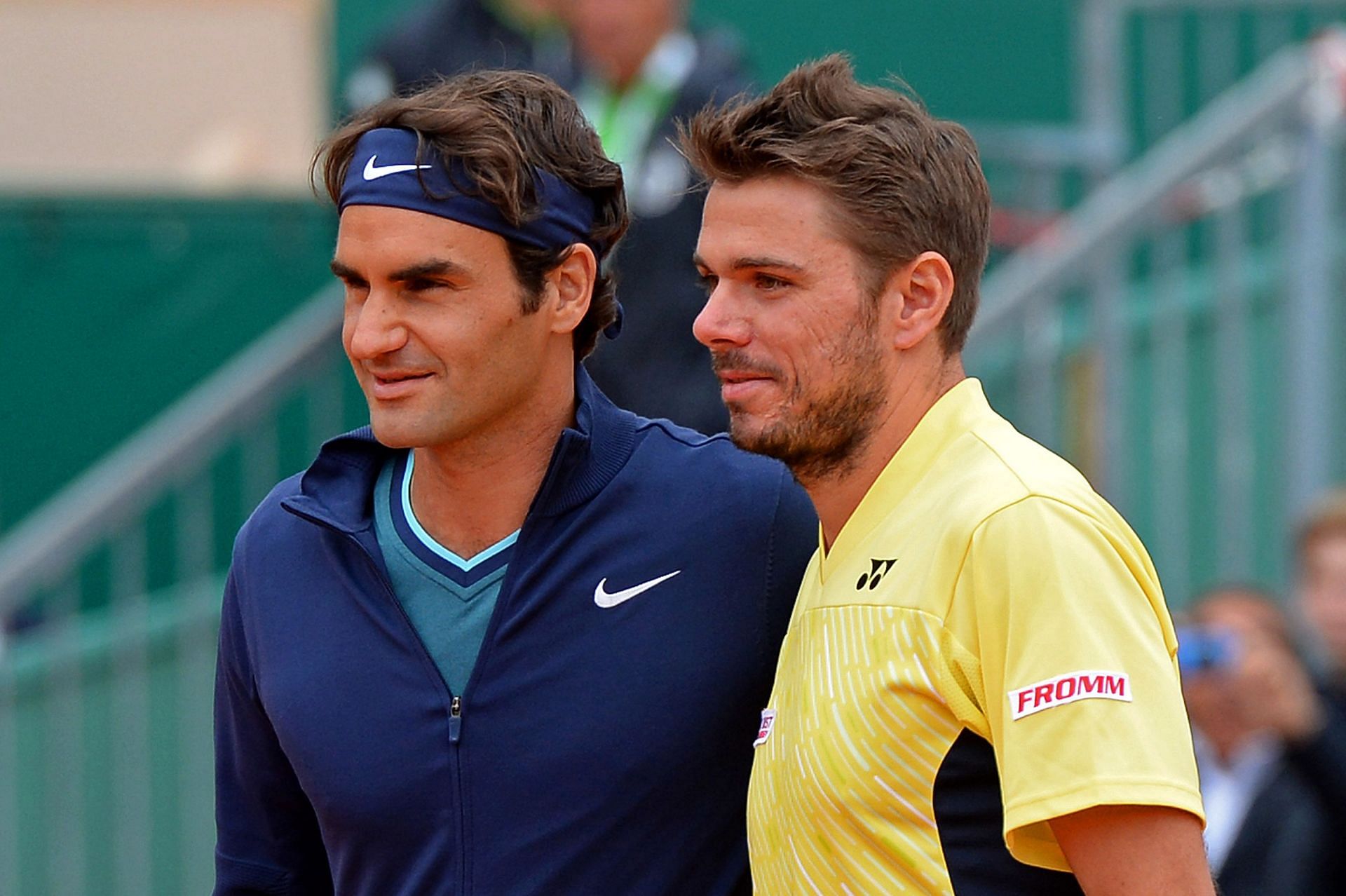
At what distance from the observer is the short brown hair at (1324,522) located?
16.2 ft

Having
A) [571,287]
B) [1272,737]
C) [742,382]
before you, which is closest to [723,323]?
[742,382]

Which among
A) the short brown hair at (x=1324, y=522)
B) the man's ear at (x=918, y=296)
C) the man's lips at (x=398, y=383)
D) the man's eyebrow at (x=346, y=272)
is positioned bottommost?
the man's ear at (x=918, y=296)

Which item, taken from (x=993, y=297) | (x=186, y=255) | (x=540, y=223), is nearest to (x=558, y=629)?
(x=540, y=223)

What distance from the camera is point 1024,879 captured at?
2.23 meters

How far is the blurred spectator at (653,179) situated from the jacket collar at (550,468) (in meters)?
1.79

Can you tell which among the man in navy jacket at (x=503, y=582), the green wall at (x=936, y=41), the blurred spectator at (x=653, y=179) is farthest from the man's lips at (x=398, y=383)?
the green wall at (x=936, y=41)

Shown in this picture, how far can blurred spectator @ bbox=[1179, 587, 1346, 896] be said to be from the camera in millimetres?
Result: 4816

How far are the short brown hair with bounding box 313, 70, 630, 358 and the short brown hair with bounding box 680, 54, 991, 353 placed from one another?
9.6 inches

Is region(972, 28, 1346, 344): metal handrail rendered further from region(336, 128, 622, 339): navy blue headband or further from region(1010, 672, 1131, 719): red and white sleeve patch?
region(1010, 672, 1131, 719): red and white sleeve patch

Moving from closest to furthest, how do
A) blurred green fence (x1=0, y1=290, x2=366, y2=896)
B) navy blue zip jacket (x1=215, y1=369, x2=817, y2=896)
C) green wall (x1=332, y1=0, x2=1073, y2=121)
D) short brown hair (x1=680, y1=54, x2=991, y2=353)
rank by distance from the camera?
short brown hair (x1=680, y1=54, x2=991, y2=353) → navy blue zip jacket (x1=215, y1=369, x2=817, y2=896) → blurred green fence (x1=0, y1=290, x2=366, y2=896) → green wall (x1=332, y1=0, x2=1073, y2=121)

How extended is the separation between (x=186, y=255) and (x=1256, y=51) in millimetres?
4174

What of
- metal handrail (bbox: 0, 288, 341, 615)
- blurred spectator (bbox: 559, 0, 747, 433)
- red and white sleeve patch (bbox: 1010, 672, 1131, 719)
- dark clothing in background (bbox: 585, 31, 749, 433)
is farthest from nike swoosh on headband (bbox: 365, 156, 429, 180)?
metal handrail (bbox: 0, 288, 341, 615)


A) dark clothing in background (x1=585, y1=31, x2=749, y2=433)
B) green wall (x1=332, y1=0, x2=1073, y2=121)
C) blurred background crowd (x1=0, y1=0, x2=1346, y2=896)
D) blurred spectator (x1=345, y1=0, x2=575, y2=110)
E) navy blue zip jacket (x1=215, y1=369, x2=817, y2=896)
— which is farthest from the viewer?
green wall (x1=332, y1=0, x2=1073, y2=121)

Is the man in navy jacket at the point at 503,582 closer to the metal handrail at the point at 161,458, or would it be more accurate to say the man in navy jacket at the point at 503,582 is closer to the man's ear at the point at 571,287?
the man's ear at the point at 571,287
